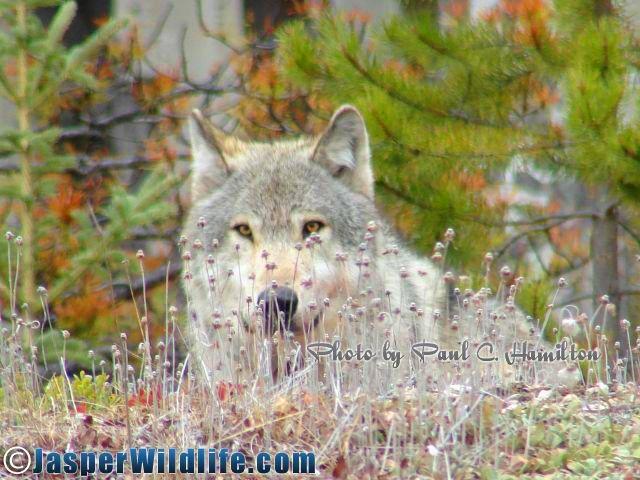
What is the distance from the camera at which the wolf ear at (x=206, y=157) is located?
6.80 metres

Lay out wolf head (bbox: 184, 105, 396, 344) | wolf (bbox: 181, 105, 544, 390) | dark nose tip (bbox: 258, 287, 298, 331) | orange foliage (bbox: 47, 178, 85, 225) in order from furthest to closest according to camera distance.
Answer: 1. orange foliage (bbox: 47, 178, 85, 225)
2. wolf head (bbox: 184, 105, 396, 344)
3. dark nose tip (bbox: 258, 287, 298, 331)
4. wolf (bbox: 181, 105, 544, 390)

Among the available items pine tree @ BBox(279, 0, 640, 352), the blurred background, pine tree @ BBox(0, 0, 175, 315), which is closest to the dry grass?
the blurred background

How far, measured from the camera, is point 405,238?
29.1ft

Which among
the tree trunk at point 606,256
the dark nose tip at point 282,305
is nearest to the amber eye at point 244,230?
the dark nose tip at point 282,305

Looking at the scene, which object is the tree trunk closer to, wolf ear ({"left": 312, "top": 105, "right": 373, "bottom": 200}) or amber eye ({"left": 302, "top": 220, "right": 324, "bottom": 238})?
wolf ear ({"left": 312, "top": 105, "right": 373, "bottom": 200})

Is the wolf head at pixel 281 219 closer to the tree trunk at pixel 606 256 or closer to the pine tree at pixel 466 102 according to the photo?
the pine tree at pixel 466 102

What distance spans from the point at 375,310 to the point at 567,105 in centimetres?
323

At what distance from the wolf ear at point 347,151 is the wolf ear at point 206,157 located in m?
0.60

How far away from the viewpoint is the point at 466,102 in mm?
8703

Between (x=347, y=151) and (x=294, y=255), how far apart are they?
1.06m

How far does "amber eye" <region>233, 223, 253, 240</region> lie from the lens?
6.27 meters

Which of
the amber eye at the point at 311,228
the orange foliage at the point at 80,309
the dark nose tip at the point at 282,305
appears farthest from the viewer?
the orange foliage at the point at 80,309

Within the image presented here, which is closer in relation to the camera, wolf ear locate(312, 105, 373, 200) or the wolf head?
the wolf head

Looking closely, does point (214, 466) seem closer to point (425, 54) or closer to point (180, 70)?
point (425, 54)
